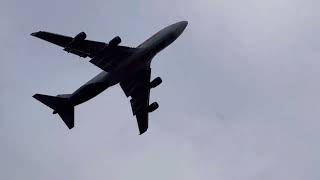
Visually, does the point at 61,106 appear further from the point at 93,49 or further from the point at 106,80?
the point at 93,49

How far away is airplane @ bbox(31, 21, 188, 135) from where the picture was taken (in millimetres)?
118625

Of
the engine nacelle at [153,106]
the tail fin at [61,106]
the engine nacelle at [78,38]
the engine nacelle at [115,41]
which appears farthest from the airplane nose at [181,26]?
the tail fin at [61,106]

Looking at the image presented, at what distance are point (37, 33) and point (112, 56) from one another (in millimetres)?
12125

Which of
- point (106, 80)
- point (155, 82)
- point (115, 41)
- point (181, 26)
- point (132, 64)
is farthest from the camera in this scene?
point (155, 82)

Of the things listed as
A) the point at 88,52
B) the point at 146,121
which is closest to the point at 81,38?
the point at 88,52

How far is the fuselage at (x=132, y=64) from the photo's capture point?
120 meters

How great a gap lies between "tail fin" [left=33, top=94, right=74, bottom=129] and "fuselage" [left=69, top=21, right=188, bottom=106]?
5.83ft

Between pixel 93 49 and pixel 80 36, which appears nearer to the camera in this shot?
pixel 80 36

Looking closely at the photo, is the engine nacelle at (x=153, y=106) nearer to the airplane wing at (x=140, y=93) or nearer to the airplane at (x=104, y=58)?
the airplane wing at (x=140, y=93)

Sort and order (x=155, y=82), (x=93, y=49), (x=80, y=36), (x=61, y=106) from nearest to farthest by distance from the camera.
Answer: (x=80, y=36) < (x=93, y=49) < (x=61, y=106) < (x=155, y=82)

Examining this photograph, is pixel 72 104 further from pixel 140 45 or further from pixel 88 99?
pixel 140 45

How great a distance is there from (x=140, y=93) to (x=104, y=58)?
42.8 feet

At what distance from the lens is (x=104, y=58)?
121 m

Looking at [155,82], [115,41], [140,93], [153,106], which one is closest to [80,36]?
[115,41]
